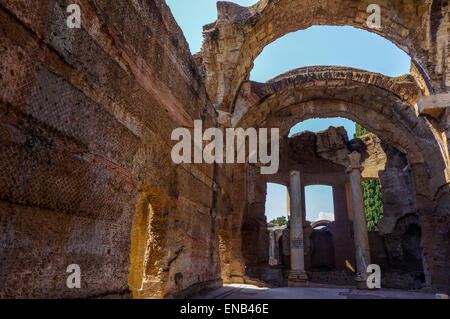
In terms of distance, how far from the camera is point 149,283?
12.2 feet

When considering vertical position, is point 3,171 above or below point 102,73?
below

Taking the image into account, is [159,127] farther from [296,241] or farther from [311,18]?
[296,241]

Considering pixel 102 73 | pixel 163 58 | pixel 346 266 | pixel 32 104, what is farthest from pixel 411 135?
pixel 32 104

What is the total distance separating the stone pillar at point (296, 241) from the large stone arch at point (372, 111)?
223cm

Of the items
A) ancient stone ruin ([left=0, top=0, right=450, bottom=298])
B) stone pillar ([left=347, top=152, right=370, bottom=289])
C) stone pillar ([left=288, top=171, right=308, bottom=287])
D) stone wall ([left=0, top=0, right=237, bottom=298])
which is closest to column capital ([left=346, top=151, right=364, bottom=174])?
stone pillar ([left=347, top=152, right=370, bottom=289])

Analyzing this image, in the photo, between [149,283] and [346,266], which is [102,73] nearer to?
[149,283]

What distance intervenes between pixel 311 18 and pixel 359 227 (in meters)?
7.00

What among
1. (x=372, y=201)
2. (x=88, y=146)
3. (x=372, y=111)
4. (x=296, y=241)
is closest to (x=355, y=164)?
(x=372, y=111)

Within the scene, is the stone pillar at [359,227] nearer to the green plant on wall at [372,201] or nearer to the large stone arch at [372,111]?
the large stone arch at [372,111]

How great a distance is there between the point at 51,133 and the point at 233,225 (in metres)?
7.32

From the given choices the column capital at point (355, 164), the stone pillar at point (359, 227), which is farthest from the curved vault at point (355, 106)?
the stone pillar at point (359, 227)

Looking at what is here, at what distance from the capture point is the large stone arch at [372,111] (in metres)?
9.19

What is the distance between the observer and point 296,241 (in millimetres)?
10242

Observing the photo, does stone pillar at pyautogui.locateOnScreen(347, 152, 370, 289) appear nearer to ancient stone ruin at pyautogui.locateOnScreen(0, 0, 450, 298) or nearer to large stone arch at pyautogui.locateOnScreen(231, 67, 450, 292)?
ancient stone ruin at pyautogui.locateOnScreen(0, 0, 450, 298)
